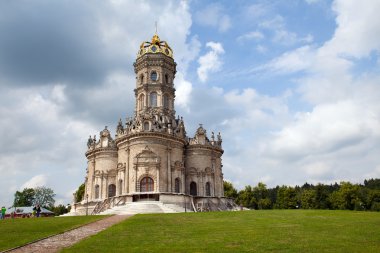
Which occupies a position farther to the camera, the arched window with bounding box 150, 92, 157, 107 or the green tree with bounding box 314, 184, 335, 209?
the green tree with bounding box 314, 184, 335, 209

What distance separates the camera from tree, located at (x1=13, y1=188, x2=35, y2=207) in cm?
9574

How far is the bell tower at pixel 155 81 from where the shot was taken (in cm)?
6041

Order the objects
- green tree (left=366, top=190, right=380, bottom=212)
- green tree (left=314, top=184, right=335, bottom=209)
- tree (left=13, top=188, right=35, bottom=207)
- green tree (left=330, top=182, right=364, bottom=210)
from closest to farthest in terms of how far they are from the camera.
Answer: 1. green tree (left=330, top=182, right=364, bottom=210)
2. green tree (left=366, top=190, right=380, bottom=212)
3. green tree (left=314, top=184, right=335, bottom=209)
4. tree (left=13, top=188, right=35, bottom=207)

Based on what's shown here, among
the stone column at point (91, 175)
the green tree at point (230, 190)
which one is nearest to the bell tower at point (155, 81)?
the stone column at point (91, 175)

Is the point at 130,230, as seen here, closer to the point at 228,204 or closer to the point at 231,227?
the point at 231,227

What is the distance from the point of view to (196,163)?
56875 mm

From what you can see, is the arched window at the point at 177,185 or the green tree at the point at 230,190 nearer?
the arched window at the point at 177,185

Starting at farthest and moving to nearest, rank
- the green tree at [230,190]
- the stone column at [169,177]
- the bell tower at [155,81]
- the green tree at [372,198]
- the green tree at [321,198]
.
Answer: the green tree at [230,190] < the green tree at [321,198] < the green tree at [372,198] < the bell tower at [155,81] < the stone column at [169,177]

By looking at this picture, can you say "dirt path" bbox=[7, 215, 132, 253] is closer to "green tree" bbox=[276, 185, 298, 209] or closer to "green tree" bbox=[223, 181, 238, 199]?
"green tree" bbox=[276, 185, 298, 209]

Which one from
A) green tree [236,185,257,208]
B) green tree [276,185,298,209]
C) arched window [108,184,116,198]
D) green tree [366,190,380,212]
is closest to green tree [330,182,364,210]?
green tree [366,190,380,212]

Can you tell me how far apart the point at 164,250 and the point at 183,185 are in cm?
3850

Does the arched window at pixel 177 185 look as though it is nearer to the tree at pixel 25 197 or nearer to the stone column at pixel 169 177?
the stone column at pixel 169 177

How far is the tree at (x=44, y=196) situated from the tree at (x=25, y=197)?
4.54ft

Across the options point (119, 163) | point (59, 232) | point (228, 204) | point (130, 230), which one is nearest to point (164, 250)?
point (130, 230)
